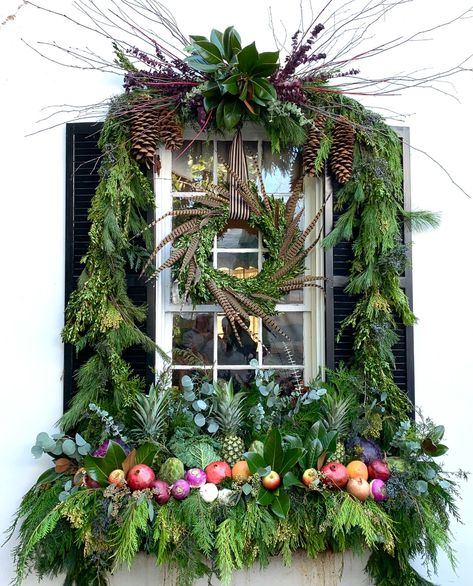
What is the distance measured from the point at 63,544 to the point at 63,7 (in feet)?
8.30

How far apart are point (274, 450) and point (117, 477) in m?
0.65

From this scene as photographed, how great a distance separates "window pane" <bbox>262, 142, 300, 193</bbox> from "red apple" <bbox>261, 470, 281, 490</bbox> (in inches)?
54.7

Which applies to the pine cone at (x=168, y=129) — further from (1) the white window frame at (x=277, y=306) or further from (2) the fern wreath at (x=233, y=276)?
(2) the fern wreath at (x=233, y=276)

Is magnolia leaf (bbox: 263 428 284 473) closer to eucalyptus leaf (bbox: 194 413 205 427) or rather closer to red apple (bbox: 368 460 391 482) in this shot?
eucalyptus leaf (bbox: 194 413 205 427)

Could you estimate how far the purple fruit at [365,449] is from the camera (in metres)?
2.18

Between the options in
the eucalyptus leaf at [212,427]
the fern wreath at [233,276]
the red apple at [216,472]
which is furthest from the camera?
the fern wreath at [233,276]

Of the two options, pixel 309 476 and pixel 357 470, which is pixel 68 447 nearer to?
pixel 309 476

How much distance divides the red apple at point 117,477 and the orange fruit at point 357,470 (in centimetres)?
96

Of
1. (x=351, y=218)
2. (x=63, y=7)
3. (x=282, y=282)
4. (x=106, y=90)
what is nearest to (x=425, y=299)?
(x=351, y=218)

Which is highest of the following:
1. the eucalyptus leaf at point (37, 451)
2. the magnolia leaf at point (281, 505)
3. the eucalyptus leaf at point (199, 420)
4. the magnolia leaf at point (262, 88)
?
the magnolia leaf at point (262, 88)

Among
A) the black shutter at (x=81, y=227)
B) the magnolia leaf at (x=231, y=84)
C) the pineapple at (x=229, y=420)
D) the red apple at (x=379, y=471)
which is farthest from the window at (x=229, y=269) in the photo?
the red apple at (x=379, y=471)

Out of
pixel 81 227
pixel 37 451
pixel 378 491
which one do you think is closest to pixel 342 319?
pixel 378 491

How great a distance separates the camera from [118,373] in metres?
2.24

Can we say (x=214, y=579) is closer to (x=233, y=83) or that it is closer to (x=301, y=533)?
(x=301, y=533)
